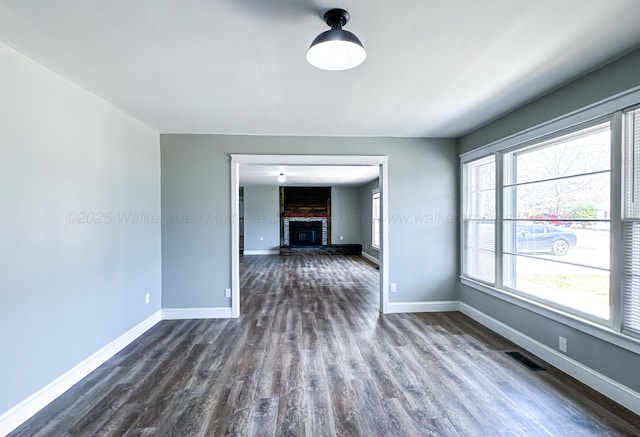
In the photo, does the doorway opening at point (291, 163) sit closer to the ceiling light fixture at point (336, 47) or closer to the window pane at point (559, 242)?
the window pane at point (559, 242)

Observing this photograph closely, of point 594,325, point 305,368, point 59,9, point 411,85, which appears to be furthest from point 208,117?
point 594,325

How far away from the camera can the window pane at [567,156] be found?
230 cm

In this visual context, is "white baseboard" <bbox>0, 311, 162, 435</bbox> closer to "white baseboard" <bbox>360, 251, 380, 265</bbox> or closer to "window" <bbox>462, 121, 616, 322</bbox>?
"window" <bbox>462, 121, 616, 322</bbox>

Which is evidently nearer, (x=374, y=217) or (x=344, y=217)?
(x=374, y=217)

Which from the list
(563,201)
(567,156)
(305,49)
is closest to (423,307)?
(563,201)

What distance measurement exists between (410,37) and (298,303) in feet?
12.7

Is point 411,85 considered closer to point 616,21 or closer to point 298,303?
point 616,21

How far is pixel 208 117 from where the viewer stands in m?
3.29

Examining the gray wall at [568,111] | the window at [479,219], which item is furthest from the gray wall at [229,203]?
the gray wall at [568,111]

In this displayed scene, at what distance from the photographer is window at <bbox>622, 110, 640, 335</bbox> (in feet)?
6.68

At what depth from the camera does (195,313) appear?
154 inches

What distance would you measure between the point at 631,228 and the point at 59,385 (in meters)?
4.34

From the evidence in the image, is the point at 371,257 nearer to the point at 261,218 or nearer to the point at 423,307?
the point at 261,218

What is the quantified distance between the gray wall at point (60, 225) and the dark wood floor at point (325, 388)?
387 mm
